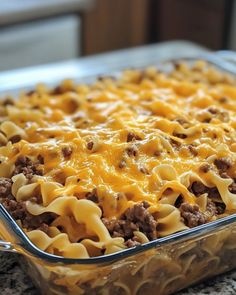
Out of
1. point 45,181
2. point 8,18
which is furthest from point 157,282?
point 8,18

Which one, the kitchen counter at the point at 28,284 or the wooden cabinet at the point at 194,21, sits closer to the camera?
the kitchen counter at the point at 28,284

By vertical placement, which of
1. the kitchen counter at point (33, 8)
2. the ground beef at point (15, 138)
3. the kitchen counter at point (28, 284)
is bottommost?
the kitchen counter at point (28, 284)

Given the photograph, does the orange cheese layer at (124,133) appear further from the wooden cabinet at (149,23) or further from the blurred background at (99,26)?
the wooden cabinet at (149,23)

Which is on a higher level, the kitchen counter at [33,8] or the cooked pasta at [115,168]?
the cooked pasta at [115,168]

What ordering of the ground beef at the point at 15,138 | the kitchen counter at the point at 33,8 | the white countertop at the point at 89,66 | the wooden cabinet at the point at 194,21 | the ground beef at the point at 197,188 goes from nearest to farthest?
the ground beef at the point at 197,188 < the ground beef at the point at 15,138 < the white countertop at the point at 89,66 < the kitchen counter at the point at 33,8 < the wooden cabinet at the point at 194,21

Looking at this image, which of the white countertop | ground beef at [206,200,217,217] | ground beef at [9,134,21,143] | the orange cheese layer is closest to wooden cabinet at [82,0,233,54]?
the white countertop

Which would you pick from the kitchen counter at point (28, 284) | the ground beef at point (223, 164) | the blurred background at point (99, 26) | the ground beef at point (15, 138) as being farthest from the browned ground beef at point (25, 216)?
the blurred background at point (99, 26)

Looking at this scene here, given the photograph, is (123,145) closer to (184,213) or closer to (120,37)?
(184,213)

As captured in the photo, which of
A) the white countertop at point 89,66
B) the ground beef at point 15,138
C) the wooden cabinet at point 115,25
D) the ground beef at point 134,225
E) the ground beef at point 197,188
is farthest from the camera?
the wooden cabinet at point 115,25

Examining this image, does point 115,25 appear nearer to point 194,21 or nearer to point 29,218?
point 194,21
